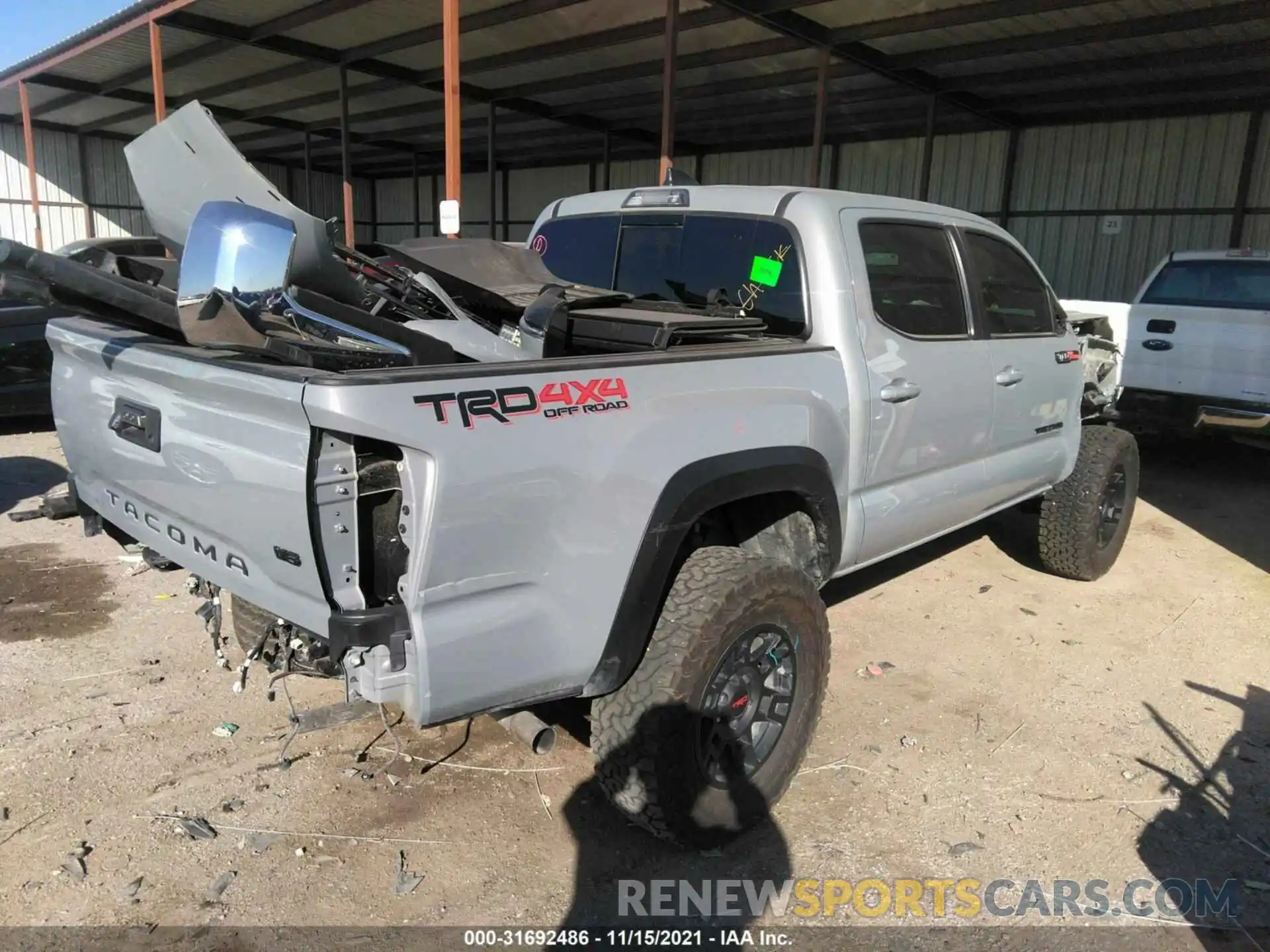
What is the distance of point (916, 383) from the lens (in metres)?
3.67

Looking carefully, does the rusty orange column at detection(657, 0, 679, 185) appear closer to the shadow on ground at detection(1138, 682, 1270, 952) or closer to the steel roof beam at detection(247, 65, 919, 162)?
the steel roof beam at detection(247, 65, 919, 162)

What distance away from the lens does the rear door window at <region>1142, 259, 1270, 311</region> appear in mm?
8008

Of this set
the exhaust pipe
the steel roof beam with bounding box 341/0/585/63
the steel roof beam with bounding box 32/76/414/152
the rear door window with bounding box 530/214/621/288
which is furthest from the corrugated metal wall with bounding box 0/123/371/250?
the exhaust pipe

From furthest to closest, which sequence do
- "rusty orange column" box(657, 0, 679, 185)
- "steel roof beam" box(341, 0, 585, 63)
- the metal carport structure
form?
"steel roof beam" box(341, 0, 585, 63)
the metal carport structure
"rusty orange column" box(657, 0, 679, 185)

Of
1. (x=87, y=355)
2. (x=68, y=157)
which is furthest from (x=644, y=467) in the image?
(x=68, y=157)

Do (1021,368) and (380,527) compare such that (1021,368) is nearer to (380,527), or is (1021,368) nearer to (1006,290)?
(1006,290)

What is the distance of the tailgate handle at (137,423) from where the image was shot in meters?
2.61

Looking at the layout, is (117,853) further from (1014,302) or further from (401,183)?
(401,183)

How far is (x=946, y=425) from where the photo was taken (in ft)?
12.8

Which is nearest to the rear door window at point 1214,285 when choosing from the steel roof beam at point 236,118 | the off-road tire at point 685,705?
the off-road tire at point 685,705

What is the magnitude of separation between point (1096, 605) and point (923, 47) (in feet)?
30.7

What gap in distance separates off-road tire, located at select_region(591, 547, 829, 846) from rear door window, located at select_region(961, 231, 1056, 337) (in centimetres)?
206
